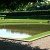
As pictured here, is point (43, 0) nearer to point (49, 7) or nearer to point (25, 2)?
point (25, 2)

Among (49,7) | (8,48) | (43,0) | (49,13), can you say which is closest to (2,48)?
(8,48)

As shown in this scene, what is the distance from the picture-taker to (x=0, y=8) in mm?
8508

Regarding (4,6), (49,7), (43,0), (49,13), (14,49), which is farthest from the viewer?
(49,7)

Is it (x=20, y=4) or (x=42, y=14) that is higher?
(x=20, y=4)

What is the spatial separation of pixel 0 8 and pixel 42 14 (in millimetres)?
47924

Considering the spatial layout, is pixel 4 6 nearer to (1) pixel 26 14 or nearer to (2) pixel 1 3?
(2) pixel 1 3

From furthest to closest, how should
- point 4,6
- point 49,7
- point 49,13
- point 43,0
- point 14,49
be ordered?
point 49,7 → point 49,13 → point 4,6 → point 43,0 → point 14,49

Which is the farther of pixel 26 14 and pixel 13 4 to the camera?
pixel 26 14

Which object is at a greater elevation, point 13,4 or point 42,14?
point 13,4

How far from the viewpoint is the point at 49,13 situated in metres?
54.3

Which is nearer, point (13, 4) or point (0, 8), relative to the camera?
point (13, 4)

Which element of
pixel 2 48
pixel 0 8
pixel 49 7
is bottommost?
pixel 49 7

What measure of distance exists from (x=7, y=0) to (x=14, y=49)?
7.27 ft

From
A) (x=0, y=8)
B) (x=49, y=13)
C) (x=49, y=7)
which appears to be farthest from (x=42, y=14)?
(x=0, y=8)
